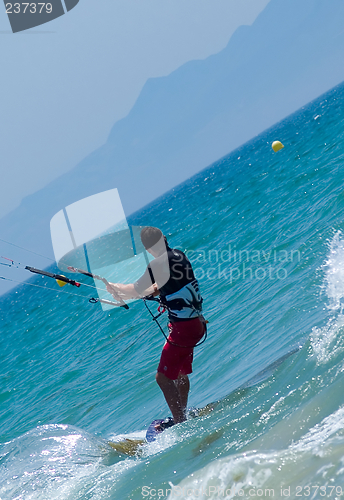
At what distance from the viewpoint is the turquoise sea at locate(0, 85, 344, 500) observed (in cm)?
343

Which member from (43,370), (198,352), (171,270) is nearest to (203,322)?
(171,270)

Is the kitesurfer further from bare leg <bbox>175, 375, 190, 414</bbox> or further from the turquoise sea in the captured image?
the turquoise sea

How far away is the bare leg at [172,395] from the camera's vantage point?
5.42 m

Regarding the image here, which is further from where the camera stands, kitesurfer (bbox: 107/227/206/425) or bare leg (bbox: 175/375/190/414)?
bare leg (bbox: 175/375/190/414)

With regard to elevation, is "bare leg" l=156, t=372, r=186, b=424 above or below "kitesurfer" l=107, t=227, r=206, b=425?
below

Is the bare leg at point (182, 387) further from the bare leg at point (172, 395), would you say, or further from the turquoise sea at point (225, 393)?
the turquoise sea at point (225, 393)

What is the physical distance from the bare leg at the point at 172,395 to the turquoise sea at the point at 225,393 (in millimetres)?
270

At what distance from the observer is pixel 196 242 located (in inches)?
956

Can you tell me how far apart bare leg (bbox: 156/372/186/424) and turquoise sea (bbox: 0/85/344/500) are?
0.27 m

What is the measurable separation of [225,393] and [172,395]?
118cm

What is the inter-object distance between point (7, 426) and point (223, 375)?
608 centimetres

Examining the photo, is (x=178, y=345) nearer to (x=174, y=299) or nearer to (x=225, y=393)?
(x=174, y=299)

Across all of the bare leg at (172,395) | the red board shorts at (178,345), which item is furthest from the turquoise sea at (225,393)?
the red board shorts at (178,345)

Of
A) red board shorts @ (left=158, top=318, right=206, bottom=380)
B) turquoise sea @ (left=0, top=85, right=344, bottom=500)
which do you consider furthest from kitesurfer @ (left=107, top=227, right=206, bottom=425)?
turquoise sea @ (left=0, top=85, right=344, bottom=500)
